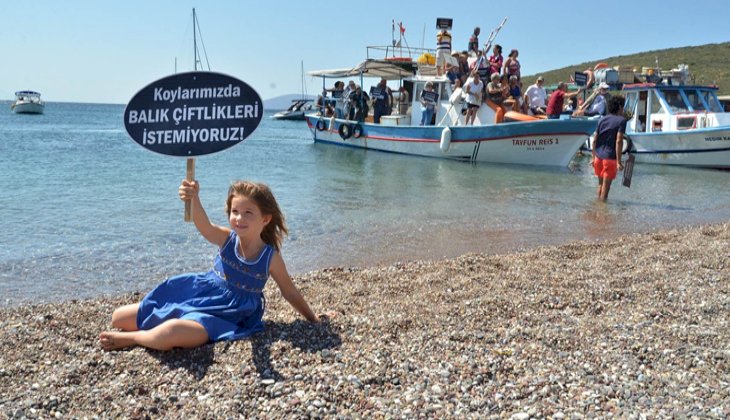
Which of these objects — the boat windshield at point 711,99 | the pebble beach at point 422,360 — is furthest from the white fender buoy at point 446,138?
the pebble beach at point 422,360

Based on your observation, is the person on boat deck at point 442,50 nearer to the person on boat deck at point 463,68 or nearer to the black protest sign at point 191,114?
the person on boat deck at point 463,68

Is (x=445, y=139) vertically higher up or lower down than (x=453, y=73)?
lower down

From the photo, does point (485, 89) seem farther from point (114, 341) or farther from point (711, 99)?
point (114, 341)

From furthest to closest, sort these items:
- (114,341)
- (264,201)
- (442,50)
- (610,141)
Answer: (442,50) < (610,141) < (264,201) < (114,341)

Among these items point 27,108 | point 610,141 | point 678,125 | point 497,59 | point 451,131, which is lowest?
point 610,141

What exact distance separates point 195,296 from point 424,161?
17.9 meters

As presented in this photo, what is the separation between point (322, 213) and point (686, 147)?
46.9 feet

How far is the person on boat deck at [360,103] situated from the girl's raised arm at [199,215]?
21.8 meters

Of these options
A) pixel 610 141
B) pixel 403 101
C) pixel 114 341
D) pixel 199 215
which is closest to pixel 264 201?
pixel 199 215

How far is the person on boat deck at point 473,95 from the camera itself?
63.9ft

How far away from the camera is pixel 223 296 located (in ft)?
12.9

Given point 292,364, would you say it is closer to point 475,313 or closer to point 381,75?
point 475,313

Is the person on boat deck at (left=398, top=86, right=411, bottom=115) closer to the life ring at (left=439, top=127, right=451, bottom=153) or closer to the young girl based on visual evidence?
the life ring at (left=439, top=127, right=451, bottom=153)

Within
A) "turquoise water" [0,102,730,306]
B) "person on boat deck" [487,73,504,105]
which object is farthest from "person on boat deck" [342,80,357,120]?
"person on boat deck" [487,73,504,105]
